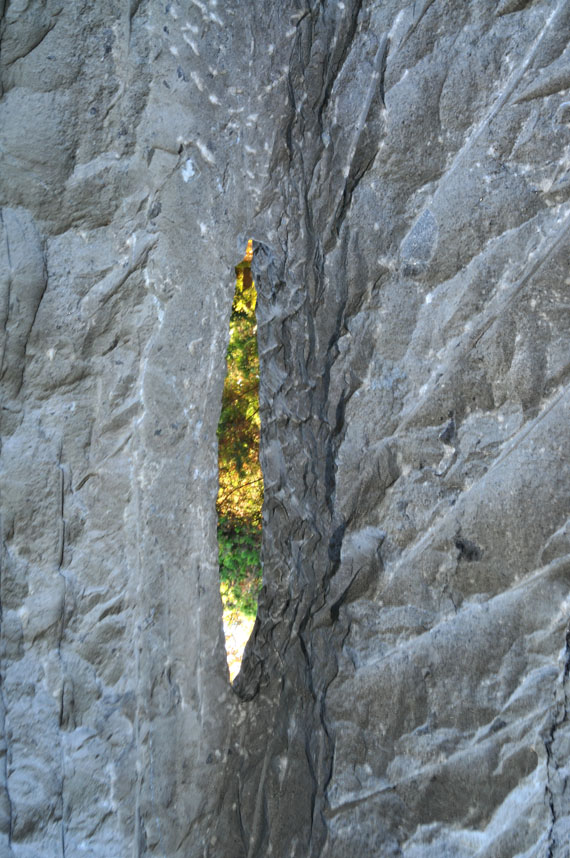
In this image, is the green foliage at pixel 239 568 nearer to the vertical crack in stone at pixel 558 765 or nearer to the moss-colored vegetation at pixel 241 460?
the moss-colored vegetation at pixel 241 460

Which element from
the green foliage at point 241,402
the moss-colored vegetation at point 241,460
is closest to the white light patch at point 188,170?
the moss-colored vegetation at point 241,460

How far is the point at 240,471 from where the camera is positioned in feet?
9.16

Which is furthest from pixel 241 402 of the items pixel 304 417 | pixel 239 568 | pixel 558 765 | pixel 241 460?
pixel 558 765

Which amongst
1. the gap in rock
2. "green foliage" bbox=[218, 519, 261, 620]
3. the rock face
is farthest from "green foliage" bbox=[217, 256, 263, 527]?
the rock face

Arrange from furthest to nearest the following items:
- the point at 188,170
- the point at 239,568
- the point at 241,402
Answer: the point at 239,568, the point at 241,402, the point at 188,170

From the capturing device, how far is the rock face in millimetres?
946

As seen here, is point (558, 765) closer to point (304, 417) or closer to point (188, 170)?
point (304, 417)

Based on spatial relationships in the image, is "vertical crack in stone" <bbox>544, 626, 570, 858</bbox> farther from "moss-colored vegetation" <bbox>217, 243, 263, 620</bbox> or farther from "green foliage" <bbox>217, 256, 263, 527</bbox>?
"green foliage" <bbox>217, 256, 263, 527</bbox>

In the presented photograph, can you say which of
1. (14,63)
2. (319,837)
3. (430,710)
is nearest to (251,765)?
(319,837)

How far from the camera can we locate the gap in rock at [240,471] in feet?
8.95

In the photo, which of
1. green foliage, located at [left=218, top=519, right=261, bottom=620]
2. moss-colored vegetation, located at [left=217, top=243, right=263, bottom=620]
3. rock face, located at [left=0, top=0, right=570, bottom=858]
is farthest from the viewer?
green foliage, located at [left=218, top=519, right=261, bottom=620]

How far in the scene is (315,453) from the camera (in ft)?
3.53

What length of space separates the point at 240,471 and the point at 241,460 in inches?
1.7

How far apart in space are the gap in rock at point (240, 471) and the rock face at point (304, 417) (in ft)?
5.01
